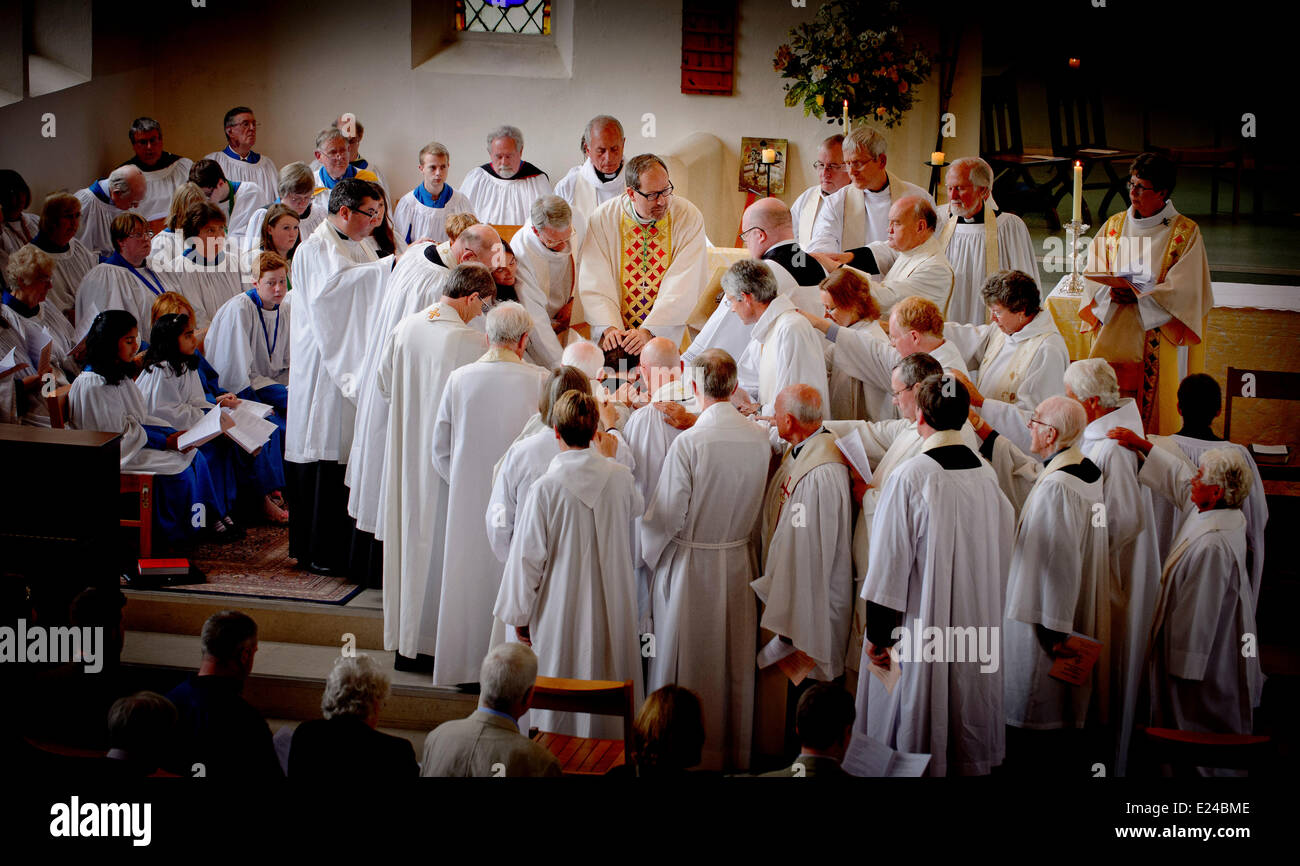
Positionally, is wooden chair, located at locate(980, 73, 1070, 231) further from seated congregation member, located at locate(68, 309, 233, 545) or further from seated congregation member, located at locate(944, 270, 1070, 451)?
seated congregation member, located at locate(68, 309, 233, 545)

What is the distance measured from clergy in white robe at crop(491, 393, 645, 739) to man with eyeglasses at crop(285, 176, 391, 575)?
1806 mm

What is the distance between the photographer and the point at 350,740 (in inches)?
147

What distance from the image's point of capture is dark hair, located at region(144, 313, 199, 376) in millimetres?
7125

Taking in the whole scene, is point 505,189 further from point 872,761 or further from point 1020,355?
point 872,761

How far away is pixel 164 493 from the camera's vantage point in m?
6.87

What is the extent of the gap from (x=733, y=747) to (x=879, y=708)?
790 millimetres

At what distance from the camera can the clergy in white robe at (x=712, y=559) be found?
17.1 feet

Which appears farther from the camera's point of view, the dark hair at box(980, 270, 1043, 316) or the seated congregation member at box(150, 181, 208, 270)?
the seated congregation member at box(150, 181, 208, 270)

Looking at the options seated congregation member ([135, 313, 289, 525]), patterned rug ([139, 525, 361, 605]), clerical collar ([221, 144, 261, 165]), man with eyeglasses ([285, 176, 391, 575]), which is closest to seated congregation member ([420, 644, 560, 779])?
patterned rug ([139, 525, 361, 605])

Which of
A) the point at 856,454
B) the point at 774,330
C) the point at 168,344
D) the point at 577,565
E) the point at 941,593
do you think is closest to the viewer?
the point at 941,593

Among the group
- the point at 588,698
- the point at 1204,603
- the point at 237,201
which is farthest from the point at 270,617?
the point at 237,201

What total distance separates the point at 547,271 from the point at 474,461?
1469 millimetres

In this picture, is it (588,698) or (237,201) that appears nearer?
(588,698)
